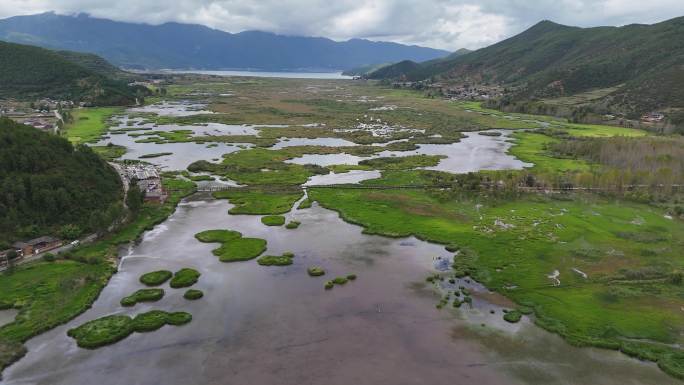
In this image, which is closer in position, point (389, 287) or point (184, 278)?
point (389, 287)

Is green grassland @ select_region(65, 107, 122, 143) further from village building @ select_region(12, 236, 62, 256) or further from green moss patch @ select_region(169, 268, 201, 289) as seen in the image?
green moss patch @ select_region(169, 268, 201, 289)

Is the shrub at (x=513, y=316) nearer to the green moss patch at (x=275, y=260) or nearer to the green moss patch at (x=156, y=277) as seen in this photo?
the green moss patch at (x=275, y=260)

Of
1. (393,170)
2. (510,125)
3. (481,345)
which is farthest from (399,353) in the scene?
(510,125)

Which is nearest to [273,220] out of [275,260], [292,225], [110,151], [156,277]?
[292,225]

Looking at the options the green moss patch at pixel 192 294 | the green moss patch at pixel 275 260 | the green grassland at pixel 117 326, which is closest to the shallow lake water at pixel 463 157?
the green moss patch at pixel 275 260

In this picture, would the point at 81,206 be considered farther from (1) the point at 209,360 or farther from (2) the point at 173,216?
(1) the point at 209,360

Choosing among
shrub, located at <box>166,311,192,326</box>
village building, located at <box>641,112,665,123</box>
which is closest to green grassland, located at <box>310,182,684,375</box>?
shrub, located at <box>166,311,192,326</box>

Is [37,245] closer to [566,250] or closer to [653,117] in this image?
[566,250]
